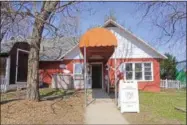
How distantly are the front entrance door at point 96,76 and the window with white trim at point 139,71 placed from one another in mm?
2461

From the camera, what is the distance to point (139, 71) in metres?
29.7

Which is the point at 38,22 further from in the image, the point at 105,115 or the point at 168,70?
the point at 168,70

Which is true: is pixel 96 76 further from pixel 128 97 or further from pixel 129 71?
pixel 128 97

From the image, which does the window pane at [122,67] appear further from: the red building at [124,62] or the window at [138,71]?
the window at [138,71]

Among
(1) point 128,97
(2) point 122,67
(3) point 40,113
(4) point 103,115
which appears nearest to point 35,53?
(3) point 40,113

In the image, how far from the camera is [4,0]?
11820 millimetres

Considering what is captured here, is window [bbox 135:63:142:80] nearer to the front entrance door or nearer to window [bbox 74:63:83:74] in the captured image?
the front entrance door

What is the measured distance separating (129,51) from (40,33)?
1633 centimetres

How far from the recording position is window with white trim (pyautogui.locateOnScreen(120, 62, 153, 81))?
2961 centimetres

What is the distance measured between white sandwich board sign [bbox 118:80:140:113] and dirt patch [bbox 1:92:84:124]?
188cm

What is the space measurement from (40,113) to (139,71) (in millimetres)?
18727

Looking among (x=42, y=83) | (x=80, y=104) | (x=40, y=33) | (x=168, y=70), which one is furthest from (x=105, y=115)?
(x=168, y=70)

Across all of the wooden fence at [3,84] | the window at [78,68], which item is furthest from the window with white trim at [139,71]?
the wooden fence at [3,84]

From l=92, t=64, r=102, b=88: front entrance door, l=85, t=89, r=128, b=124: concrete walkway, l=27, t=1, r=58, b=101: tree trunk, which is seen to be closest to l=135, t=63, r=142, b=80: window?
l=92, t=64, r=102, b=88: front entrance door
